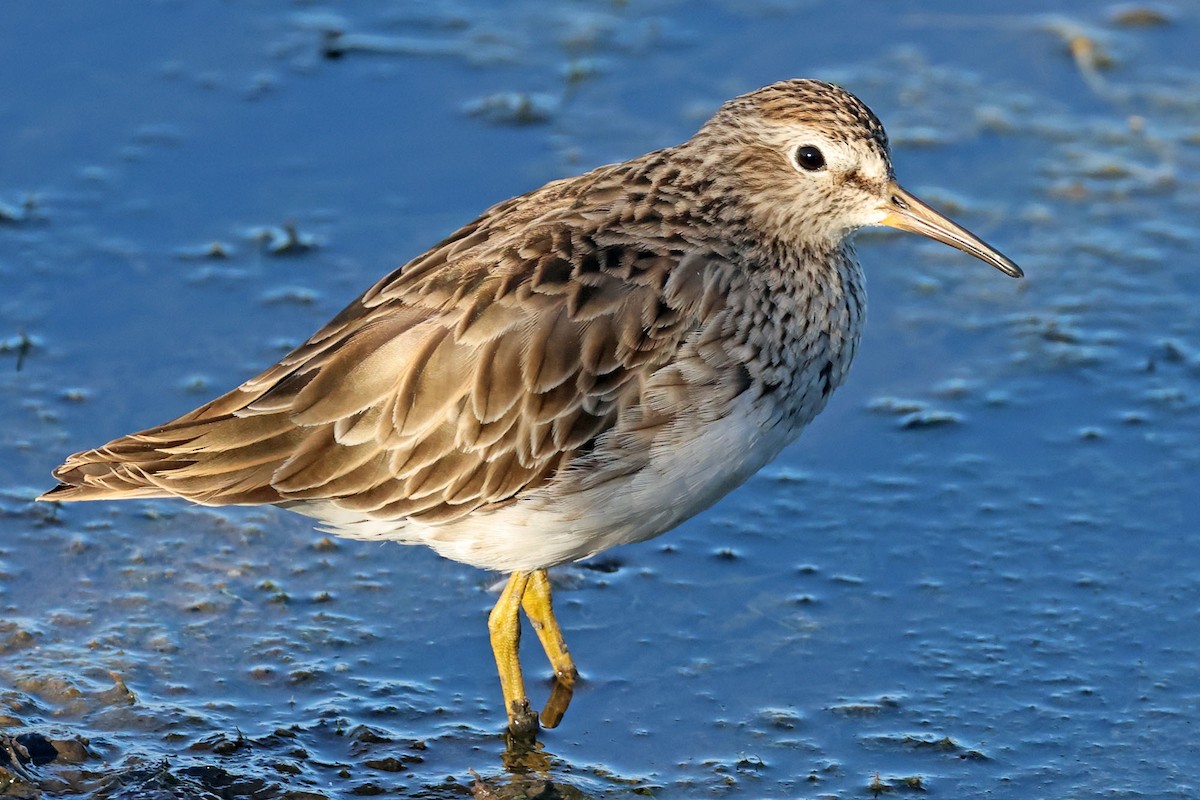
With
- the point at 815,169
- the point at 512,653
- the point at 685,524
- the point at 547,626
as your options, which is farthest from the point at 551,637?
the point at 815,169

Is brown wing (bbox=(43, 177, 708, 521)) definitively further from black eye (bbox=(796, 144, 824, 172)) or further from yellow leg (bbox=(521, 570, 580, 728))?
yellow leg (bbox=(521, 570, 580, 728))

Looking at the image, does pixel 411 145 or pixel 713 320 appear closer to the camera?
pixel 713 320

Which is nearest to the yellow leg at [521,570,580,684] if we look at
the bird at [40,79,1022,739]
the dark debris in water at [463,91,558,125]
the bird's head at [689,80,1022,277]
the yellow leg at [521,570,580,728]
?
the yellow leg at [521,570,580,728]

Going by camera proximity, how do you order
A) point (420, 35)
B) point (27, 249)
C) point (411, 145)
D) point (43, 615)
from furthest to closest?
point (420, 35) → point (411, 145) → point (27, 249) → point (43, 615)

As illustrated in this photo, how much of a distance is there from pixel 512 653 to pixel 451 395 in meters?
1.30

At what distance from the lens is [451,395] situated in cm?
777

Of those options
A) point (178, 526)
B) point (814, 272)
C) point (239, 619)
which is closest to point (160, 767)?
point (239, 619)

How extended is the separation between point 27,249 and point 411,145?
2423 mm

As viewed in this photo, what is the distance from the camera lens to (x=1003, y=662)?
8680 millimetres

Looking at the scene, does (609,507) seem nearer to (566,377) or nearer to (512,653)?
(566,377)

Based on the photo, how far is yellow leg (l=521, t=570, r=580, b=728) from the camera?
8.60m

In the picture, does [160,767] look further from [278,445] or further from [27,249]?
[27,249]

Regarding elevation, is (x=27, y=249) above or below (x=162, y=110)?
below

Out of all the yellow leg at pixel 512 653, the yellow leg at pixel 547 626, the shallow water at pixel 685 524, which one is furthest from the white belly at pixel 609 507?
the shallow water at pixel 685 524
